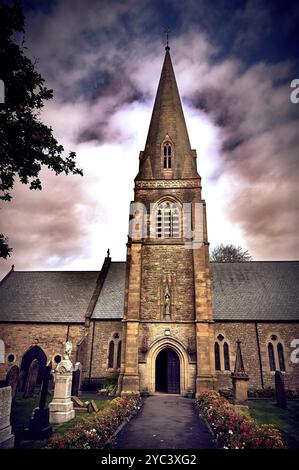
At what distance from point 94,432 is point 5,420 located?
2.47 m

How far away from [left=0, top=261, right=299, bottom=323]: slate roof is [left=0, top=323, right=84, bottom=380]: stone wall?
0.59 meters

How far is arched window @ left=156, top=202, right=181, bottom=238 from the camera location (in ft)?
69.6

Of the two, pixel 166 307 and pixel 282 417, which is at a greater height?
pixel 166 307

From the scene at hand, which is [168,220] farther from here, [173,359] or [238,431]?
[238,431]

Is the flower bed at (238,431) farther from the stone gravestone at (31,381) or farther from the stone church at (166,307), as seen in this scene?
the stone gravestone at (31,381)

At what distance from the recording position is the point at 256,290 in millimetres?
24703

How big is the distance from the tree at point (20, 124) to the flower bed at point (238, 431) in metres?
9.41

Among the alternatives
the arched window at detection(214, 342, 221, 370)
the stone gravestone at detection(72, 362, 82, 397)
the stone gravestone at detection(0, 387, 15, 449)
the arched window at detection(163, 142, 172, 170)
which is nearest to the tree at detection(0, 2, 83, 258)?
the stone gravestone at detection(0, 387, 15, 449)

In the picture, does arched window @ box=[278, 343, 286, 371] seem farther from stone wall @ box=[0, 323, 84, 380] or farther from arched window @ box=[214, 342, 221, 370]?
stone wall @ box=[0, 323, 84, 380]

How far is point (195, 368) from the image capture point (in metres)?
17.5

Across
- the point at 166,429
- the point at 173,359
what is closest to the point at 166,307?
the point at 173,359
